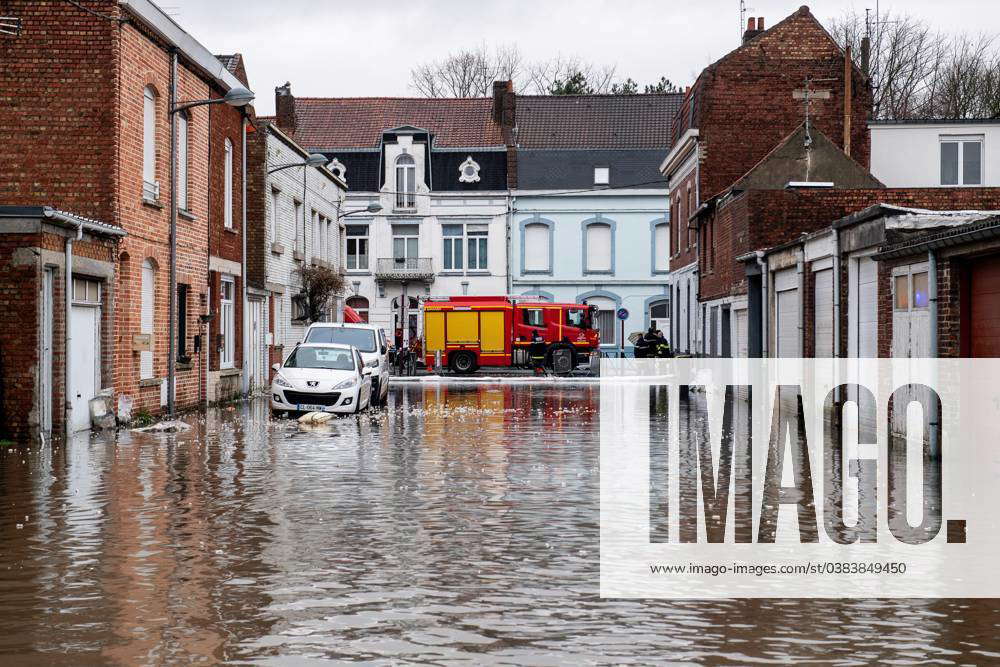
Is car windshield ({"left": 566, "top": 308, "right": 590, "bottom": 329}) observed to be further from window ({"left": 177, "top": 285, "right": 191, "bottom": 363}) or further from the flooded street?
the flooded street

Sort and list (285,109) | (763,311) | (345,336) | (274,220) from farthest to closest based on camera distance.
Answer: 1. (285,109)
2. (274,220)
3. (763,311)
4. (345,336)

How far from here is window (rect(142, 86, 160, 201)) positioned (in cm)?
2367

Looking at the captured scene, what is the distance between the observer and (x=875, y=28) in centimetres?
5428

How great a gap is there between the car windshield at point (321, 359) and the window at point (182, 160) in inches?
149

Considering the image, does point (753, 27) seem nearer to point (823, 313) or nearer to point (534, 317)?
point (534, 317)

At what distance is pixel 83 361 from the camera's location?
67.4 feet

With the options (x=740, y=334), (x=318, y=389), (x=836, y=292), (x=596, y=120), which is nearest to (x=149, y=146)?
(x=318, y=389)

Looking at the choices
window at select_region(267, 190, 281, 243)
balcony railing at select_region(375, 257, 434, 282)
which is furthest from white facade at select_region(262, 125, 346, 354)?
balcony railing at select_region(375, 257, 434, 282)

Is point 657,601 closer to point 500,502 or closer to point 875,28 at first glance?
point 500,502

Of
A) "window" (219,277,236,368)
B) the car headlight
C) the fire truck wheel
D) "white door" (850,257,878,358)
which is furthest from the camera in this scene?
the fire truck wheel

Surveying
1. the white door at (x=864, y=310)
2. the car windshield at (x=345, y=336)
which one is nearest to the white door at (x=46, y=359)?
the car windshield at (x=345, y=336)

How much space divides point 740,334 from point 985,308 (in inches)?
745

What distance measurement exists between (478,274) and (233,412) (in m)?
34.7

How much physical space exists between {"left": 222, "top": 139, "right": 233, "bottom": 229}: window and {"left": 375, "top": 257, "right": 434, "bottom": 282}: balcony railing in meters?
28.7
